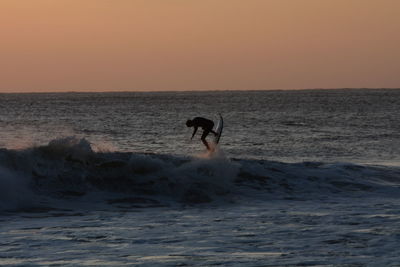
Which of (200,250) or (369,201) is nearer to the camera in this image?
(200,250)

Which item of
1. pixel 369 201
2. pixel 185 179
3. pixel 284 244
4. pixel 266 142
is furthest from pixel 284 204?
pixel 266 142

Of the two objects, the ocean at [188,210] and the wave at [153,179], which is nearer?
the ocean at [188,210]

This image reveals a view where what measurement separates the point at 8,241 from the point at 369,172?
43.9 ft

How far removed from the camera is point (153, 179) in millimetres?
19938

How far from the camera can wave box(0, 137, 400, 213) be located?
18.4 m

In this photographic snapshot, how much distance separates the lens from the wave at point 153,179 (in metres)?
18.4

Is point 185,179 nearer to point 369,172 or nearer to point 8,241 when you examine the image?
point 369,172

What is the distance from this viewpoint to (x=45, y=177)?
1925 centimetres

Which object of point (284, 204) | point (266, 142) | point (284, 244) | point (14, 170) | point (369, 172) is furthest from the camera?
point (266, 142)

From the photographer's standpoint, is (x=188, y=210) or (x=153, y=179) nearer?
(x=188, y=210)

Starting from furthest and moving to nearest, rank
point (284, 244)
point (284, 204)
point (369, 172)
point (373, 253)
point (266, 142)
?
1. point (266, 142)
2. point (369, 172)
3. point (284, 204)
4. point (284, 244)
5. point (373, 253)

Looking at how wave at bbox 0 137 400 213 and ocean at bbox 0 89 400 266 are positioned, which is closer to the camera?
ocean at bbox 0 89 400 266

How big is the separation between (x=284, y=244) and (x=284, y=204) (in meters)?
5.34

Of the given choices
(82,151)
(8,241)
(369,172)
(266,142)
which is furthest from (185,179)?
(266,142)
